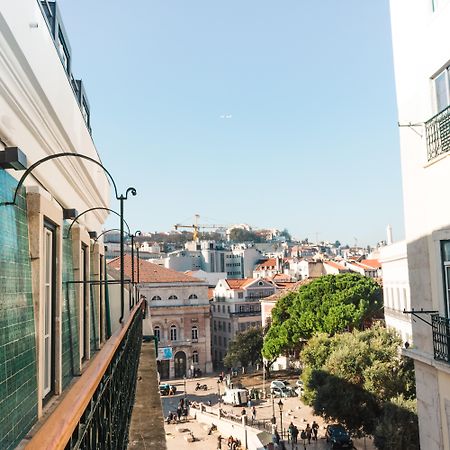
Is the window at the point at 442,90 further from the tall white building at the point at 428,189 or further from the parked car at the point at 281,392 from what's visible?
the parked car at the point at 281,392

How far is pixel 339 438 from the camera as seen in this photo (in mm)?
22297

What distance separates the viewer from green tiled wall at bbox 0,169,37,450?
9.67 feet

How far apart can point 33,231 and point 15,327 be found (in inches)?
29.9

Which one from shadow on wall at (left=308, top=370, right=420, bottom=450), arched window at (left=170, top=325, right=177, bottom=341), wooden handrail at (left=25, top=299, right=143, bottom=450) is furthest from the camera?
arched window at (left=170, top=325, right=177, bottom=341)

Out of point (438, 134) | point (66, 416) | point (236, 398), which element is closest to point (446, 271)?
point (438, 134)

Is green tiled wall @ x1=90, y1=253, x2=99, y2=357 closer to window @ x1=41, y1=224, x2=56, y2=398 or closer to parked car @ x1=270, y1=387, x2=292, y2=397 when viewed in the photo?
window @ x1=41, y1=224, x2=56, y2=398

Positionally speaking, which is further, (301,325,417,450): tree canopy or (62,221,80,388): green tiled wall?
(301,325,417,450): tree canopy

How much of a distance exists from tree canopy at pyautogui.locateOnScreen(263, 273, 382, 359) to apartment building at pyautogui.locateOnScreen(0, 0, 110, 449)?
97.3ft

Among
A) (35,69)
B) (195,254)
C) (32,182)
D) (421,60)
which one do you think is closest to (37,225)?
(32,182)

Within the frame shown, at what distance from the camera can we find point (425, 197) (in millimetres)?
7223

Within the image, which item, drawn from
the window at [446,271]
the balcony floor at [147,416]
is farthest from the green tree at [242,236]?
the window at [446,271]

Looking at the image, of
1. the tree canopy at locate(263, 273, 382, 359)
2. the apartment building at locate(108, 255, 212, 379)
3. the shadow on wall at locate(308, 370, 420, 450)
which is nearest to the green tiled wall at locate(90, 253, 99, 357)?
the shadow on wall at locate(308, 370, 420, 450)

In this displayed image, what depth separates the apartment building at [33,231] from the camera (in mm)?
3094

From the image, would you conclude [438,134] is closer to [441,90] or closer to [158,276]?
[441,90]
